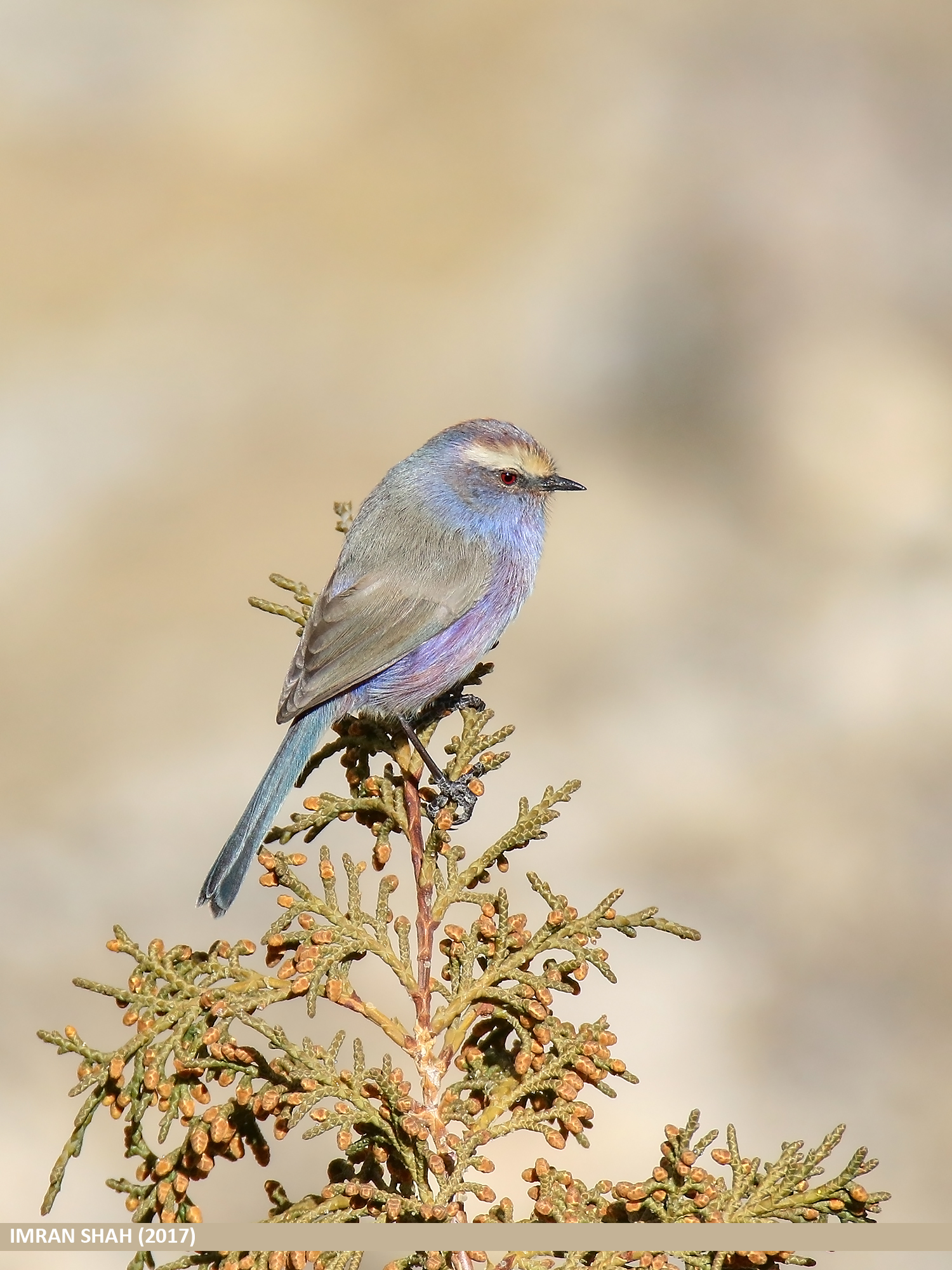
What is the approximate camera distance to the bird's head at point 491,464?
4.55 m

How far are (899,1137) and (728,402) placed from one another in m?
5.68

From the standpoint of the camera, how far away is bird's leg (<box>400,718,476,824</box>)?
3.77 metres

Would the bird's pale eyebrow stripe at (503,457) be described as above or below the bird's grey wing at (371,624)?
above

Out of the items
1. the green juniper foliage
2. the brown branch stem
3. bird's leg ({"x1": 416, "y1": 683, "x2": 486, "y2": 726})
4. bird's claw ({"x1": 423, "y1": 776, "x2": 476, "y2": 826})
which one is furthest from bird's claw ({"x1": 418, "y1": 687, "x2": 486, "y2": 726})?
the green juniper foliage

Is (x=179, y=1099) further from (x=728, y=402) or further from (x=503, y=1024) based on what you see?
(x=728, y=402)

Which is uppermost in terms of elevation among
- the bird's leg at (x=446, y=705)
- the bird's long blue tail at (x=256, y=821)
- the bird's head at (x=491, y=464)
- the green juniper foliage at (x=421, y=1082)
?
the bird's head at (x=491, y=464)

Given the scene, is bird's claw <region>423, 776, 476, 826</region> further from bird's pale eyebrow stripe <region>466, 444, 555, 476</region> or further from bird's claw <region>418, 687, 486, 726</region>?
bird's pale eyebrow stripe <region>466, 444, 555, 476</region>

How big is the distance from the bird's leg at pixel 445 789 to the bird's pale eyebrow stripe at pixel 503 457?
1058mm

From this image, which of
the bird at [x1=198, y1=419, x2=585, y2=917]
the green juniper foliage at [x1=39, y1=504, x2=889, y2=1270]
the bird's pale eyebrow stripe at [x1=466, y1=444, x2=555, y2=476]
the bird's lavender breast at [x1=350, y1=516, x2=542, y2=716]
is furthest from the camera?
the bird's pale eyebrow stripe at [x1=466, y1=444, x2=555, y2=476]

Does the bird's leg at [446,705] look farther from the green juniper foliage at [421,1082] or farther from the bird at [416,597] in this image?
the green juniper foliage at [421,1082]

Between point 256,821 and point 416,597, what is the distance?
3.24 feet

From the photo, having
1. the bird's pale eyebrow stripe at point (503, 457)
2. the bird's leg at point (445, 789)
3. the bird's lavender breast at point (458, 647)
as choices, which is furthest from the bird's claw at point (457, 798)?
the bird's pale eyebrow stripe at point (503, 457)

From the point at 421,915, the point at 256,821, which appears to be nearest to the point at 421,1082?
the point at 421,915

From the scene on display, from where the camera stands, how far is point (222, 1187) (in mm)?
5969
